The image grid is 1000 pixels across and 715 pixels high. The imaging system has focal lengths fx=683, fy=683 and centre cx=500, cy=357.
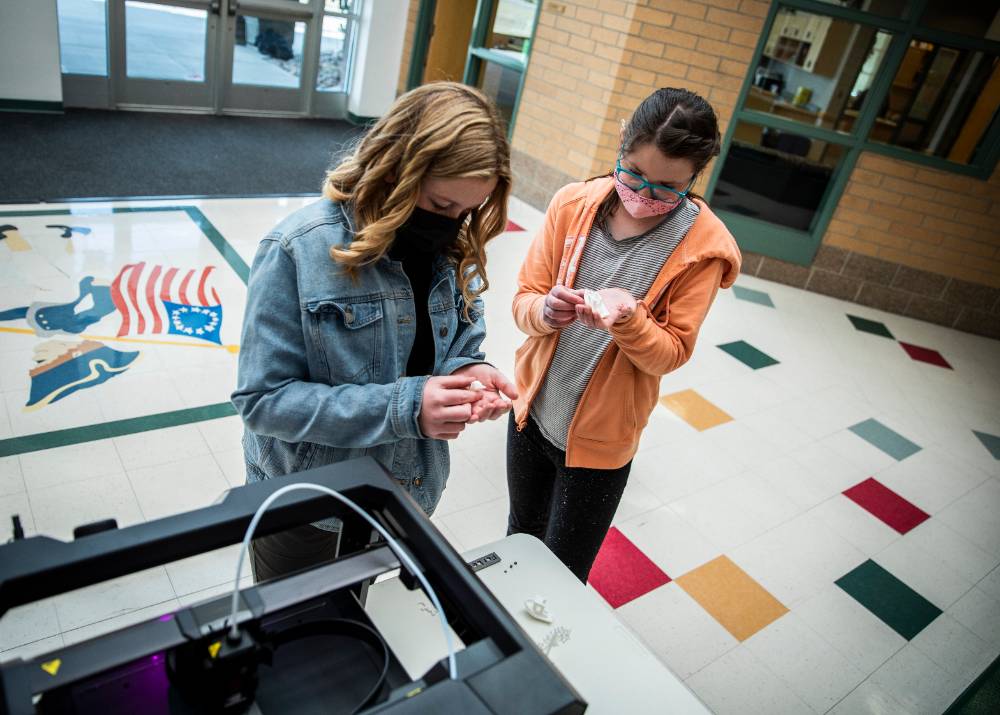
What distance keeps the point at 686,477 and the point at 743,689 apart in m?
1.01

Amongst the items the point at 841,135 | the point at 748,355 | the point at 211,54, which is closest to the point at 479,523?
the point at 748,355

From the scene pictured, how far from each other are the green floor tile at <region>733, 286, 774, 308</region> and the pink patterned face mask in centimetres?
381

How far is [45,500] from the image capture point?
2115 millimetres

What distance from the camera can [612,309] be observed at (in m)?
1.33

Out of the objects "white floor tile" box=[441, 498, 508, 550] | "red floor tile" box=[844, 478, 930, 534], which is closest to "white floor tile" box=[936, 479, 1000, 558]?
"red floor tile" box=[844, 478, 930, 534]

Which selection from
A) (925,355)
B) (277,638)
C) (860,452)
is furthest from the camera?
(925,355)

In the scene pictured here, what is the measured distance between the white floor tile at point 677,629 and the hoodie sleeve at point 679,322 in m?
1.04

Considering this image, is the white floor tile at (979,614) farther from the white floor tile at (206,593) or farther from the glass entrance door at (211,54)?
the glass entrance door at (211,54)

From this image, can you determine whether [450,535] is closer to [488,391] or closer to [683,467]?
[683,467]

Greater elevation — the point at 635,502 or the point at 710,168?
the point at 710,168

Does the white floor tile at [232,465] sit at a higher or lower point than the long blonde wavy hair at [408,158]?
lower

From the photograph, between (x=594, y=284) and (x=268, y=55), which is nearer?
(x=594, y=284)

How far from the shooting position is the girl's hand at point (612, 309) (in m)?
1.33

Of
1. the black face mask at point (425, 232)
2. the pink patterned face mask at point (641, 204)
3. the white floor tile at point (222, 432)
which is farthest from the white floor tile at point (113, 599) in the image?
the pink patterned face mask at point (641, 204)
